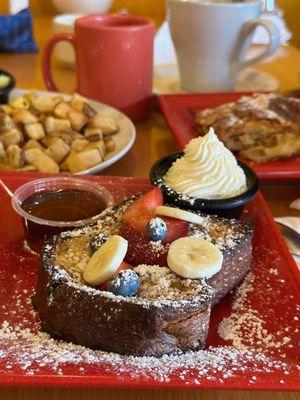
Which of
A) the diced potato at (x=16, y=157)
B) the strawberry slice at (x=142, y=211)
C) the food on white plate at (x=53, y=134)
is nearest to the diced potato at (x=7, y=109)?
the food on white plate at (x=53, y=134)

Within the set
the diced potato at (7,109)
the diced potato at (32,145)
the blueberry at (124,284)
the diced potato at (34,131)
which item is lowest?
the diced potato at (32,145)

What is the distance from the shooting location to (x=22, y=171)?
1.35 meters

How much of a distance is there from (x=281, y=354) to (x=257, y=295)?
0.17 metres

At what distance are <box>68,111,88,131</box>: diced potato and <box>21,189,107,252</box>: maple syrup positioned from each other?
0.41 metres

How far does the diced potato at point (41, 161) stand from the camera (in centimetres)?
138

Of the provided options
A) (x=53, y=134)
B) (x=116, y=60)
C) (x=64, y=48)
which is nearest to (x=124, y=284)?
(x=53, y=134)

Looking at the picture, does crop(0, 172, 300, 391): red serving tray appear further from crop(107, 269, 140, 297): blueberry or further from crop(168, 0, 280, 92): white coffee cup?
crop(168, 0, 280, 92): white coffee cup

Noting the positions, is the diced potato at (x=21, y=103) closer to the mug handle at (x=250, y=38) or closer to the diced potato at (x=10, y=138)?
the diced potato at (x=10, y=138)

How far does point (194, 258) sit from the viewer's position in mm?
898

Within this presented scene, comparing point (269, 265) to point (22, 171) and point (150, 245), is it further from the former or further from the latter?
point (22, 171)

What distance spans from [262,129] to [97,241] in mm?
713

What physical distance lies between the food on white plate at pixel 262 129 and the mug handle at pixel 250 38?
389mm

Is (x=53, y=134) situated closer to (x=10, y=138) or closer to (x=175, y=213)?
(x=10, y=138)

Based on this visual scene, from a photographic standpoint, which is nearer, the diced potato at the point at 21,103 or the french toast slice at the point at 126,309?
the french toast slice at the point at 126,309
